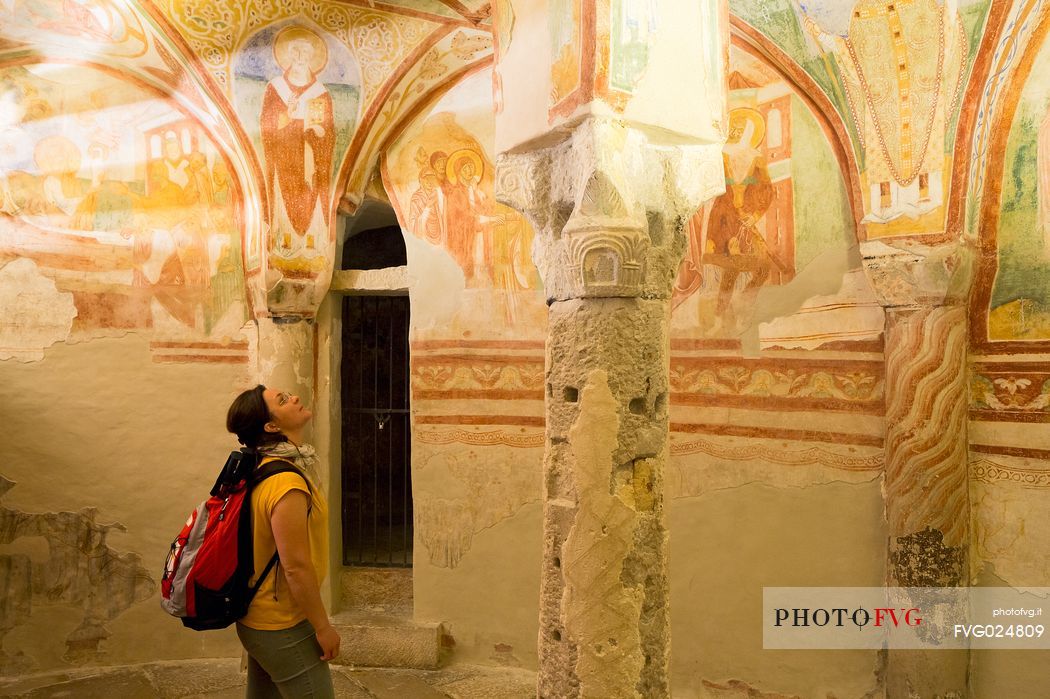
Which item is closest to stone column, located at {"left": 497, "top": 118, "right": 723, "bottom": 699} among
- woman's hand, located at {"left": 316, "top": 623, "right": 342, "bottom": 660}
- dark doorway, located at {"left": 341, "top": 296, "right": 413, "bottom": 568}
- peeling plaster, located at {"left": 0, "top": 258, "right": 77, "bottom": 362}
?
woman's hand, located at {"left": 316, "top": 623, "right": 342, "bottom": 660}

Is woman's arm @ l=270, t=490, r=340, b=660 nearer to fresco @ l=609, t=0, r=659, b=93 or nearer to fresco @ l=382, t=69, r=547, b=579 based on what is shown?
fresco @ l=609, t=0, r=659, b=93

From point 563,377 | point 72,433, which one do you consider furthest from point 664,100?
point 72,433

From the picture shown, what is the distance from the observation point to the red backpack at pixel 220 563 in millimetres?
2627

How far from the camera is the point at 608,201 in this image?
9.68 feet

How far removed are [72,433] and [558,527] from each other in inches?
175

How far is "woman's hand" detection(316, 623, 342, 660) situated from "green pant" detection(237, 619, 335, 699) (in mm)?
41

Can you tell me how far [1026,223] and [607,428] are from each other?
2.71 metres

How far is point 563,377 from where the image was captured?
3070 mm

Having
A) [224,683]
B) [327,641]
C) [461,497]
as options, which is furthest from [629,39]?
[224,683]

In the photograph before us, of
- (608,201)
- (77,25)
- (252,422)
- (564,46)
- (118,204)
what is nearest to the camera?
(252,422)

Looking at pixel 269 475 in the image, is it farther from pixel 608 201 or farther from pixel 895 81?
pixel 895 81

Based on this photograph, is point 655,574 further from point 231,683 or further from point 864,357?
point 231,683

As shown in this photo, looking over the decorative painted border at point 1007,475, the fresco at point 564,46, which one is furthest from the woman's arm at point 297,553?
the decorative painted border at point 1007,475

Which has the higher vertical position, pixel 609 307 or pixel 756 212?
pixel 756 212
